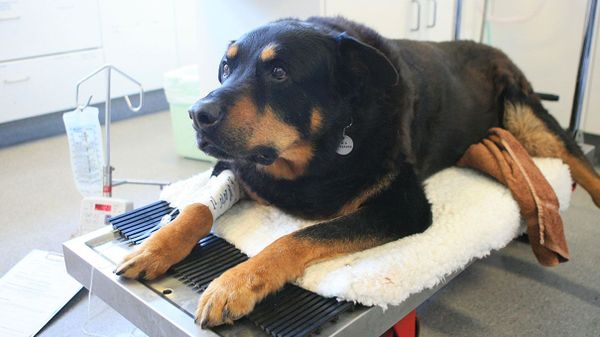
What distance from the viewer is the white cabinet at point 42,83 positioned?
336cm

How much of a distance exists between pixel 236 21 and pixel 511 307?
172 centimetres

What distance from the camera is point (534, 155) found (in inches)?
72.1

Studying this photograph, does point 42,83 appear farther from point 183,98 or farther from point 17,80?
point 183,98

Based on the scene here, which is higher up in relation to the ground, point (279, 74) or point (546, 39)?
point (279, 74)

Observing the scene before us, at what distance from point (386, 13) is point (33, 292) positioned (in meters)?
1.94

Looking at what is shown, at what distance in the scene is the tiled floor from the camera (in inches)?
65.3

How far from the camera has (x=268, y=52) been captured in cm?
119

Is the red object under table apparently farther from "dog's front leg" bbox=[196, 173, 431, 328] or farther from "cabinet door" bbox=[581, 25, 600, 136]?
"cabinet door" bbox=[581, 25, 600, 136]

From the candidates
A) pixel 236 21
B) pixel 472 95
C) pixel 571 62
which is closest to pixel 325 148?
pixel 472 95

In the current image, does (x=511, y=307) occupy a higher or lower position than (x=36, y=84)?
lower

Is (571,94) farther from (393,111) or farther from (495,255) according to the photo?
(393,111)

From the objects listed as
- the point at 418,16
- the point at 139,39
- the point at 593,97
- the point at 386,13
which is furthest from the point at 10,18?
the point at 593,97

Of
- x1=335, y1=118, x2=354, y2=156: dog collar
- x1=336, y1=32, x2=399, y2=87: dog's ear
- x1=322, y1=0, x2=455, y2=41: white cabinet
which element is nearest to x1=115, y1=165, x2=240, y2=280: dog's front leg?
x1=335, y1=118, x2=354, y2=156: dog collar

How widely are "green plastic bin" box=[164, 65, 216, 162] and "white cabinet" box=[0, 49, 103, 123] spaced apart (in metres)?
1.03
